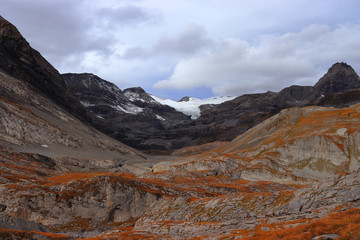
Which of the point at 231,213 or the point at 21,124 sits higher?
the point at 21,124

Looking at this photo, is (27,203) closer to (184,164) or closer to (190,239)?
(190,239)

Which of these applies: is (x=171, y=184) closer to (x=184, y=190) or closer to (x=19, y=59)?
(x=184, y=190)

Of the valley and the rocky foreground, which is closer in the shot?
the rocky foreground

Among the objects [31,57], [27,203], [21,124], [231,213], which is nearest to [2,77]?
[21,124]

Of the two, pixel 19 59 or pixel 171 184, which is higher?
pixel 19 59

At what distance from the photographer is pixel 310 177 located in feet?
307

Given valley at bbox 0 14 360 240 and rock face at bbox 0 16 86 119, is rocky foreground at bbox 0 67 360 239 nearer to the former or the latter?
valley at bbox 0 14 360 240

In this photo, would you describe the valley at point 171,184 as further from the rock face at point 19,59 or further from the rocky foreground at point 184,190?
the rock face at point 19,59

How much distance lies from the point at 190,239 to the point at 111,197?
2816 cm

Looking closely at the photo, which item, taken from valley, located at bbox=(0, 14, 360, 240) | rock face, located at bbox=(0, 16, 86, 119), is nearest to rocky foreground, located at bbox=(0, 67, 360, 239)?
valley, located at bbox=(0, 14, 360, 240)

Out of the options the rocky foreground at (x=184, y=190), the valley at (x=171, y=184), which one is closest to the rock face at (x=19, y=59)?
the valley at (x=171, y=184)

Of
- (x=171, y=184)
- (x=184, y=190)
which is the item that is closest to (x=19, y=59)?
(x=171, y=184)

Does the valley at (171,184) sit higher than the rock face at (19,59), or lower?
lower

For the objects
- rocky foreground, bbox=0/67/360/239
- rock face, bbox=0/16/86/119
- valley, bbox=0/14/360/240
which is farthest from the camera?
Answer: rock face, bbox=0/16/86/119
